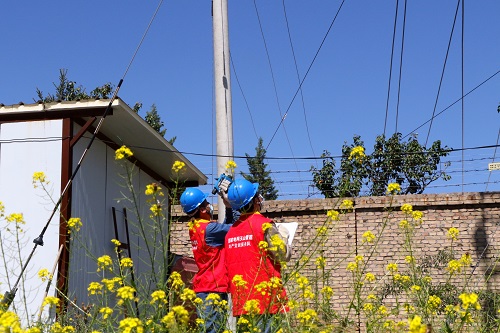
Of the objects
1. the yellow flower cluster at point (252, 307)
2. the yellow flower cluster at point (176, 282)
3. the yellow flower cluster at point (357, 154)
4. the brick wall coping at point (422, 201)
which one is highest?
the brick wall coping at point (422, 201)

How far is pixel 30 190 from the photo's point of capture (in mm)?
8969

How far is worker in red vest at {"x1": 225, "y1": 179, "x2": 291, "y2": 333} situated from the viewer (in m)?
4.39

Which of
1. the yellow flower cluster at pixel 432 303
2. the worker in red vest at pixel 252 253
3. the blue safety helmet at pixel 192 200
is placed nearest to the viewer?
the yellow flower cluster at pixel 432 303

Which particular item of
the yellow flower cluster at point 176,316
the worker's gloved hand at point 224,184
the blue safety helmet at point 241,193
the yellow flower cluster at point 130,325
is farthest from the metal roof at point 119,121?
the yellow flower cluster at point 130,325

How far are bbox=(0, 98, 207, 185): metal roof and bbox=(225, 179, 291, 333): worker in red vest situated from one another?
2.95m

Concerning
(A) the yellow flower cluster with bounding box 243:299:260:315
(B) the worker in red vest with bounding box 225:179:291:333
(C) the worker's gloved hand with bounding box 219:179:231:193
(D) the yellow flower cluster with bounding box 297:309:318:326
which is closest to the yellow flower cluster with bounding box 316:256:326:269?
(B) the worker in red vest with bounding box 225:179:291:333

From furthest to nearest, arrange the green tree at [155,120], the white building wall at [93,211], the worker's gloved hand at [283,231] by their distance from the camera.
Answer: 1. the green tree at [155,120]
2. the white building wall at [93,211]
3. the worker's gloved hand at [283,231]

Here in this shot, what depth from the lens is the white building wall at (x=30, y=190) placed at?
339 inches

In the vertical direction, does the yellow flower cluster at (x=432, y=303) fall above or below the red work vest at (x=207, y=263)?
below

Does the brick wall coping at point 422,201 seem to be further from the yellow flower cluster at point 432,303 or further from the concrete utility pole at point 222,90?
the yellow flower cluster at point 432,303

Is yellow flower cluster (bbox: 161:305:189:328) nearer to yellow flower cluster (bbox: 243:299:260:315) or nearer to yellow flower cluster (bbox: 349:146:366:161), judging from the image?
yellow flower cluster (bbox: 243:299:260:315)

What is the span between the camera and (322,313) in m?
4.41

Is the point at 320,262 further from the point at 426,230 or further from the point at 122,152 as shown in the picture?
the point at 426,230

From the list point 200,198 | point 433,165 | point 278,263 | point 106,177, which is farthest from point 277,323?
point 433,165
